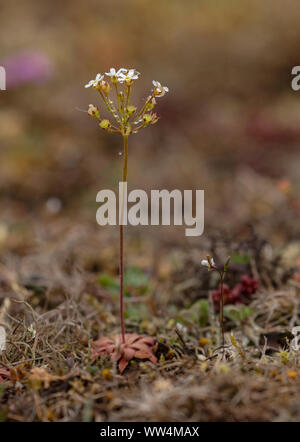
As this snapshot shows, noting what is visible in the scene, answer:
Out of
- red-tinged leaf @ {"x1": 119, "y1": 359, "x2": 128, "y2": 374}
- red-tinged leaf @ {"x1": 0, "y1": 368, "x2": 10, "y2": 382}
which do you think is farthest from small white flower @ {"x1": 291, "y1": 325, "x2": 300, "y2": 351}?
red-tinged leaf @ {"x1": 0, "y1": 368, "x2": 10, "y2": 382}

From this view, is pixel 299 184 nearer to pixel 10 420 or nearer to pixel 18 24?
pixel 10 420

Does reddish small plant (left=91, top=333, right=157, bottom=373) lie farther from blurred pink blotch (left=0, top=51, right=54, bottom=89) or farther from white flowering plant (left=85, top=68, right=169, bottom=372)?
blurred pink blotch (left=0, top=51, right=54, bottom=89)

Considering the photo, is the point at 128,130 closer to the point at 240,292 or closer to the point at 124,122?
the point at 124,122

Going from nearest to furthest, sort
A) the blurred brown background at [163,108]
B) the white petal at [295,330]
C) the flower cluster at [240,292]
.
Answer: the white petal at [295,330] < the flower cluster at [240,292] < the blurred brown background at [163,108]

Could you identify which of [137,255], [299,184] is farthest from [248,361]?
[299,184]

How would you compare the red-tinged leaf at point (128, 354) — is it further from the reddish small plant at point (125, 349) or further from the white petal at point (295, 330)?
the white petal at point (295, 330)

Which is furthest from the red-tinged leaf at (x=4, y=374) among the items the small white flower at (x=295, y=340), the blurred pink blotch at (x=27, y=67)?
the blurred pink blotch at (x=27, y=67)
